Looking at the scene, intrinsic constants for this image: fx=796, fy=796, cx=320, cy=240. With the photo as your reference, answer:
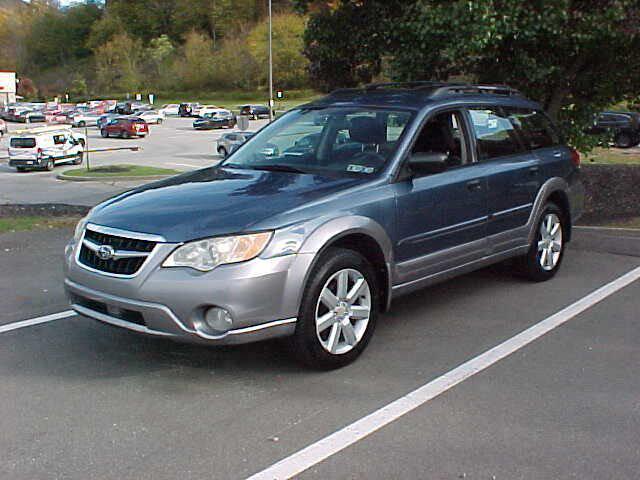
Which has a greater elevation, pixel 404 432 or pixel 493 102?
pixel 493 102

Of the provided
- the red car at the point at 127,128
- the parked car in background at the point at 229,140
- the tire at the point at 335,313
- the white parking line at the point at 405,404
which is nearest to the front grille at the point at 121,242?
the tire at the point at 335,313

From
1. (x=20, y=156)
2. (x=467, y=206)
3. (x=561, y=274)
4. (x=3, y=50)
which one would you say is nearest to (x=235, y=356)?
(x=467, y=206)

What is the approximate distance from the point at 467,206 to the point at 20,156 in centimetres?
2897

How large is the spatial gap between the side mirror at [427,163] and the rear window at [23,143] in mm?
29177

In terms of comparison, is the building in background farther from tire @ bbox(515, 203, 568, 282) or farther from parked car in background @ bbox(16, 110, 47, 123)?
tire @ bbox(515, 203, 568, 282)

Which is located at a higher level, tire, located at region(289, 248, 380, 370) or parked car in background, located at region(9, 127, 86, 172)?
tire, located at region(289, 248, 380, 370)

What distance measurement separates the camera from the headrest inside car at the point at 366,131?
577cm

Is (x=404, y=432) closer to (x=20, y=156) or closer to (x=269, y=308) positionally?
(x=269, y=308)

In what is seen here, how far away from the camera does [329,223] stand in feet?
15.9

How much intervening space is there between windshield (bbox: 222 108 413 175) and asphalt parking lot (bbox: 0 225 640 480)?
1281 mm

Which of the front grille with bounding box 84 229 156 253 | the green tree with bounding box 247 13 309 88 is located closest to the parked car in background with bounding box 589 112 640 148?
the front grille with bounding box 84 229 156 253

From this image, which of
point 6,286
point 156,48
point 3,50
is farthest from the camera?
point 3,50

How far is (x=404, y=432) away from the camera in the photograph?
405 cm

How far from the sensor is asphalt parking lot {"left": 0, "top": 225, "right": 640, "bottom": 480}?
12.2 feet
